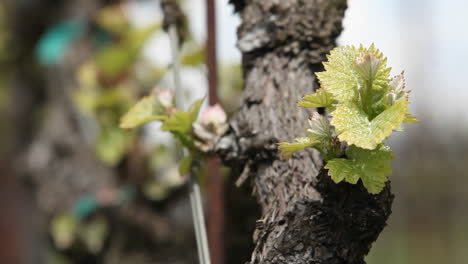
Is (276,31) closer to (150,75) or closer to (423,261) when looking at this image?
(150,75)

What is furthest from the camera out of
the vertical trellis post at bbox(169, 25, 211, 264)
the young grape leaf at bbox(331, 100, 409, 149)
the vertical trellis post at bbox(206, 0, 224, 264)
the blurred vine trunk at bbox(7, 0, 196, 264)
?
the blurred vine trunk at bbox(7, 0, 196, 264)

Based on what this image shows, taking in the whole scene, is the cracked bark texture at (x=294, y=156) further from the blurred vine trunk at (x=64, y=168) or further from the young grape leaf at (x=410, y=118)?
the blurred vine trunk at (x=64, y=168)

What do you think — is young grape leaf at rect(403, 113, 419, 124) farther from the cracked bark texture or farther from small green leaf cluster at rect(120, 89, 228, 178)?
small green leaf cluster at rect(120, 89, 228, 178)

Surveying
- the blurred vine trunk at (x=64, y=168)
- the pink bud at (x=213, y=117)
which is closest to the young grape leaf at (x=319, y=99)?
the pink bud at (x=213, y=117)

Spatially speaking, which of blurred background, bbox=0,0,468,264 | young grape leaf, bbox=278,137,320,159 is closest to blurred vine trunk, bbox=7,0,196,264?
blurred background, bbox=0,0,468,264

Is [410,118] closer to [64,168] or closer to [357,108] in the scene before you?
[357,108]

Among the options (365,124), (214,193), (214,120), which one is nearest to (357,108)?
(365,124)
